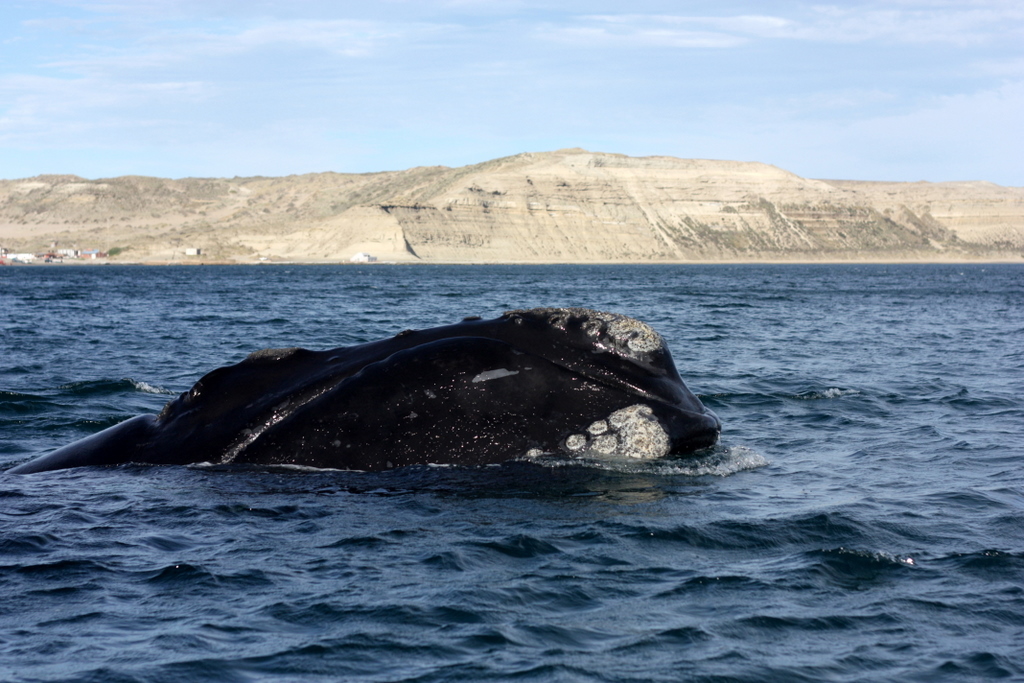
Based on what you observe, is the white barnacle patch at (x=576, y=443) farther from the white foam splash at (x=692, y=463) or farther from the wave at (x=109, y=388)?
the wave at (x=109, y=388)

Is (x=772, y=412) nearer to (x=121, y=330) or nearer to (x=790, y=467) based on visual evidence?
(x=790, y=467)

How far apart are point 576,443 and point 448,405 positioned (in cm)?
103

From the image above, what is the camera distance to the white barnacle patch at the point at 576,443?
7.28 meters

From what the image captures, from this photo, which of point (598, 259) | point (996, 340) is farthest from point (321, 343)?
point (598, 259)

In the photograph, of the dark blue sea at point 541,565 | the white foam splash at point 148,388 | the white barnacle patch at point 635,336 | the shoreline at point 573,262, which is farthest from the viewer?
the shoreline at point 573,262

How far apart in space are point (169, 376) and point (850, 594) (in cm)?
1253

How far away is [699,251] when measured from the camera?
168 m

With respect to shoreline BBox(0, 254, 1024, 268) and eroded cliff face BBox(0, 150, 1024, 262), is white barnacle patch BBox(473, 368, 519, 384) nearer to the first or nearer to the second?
shoreline BBox(0, 254, 1024, 268)

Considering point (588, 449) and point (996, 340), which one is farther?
point (996, 340)

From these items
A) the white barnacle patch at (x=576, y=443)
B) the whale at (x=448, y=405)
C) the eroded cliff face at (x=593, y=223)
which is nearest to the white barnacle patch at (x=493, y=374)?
the whale at (x=448, y=405)

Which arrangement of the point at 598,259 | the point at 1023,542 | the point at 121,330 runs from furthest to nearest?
the point at 598,259
the point at 121,330
the point at 1023,542

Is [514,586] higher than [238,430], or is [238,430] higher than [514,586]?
[238,430]

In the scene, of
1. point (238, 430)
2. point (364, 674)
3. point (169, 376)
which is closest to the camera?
point (364, 674)

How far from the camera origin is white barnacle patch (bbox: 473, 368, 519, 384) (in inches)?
285
